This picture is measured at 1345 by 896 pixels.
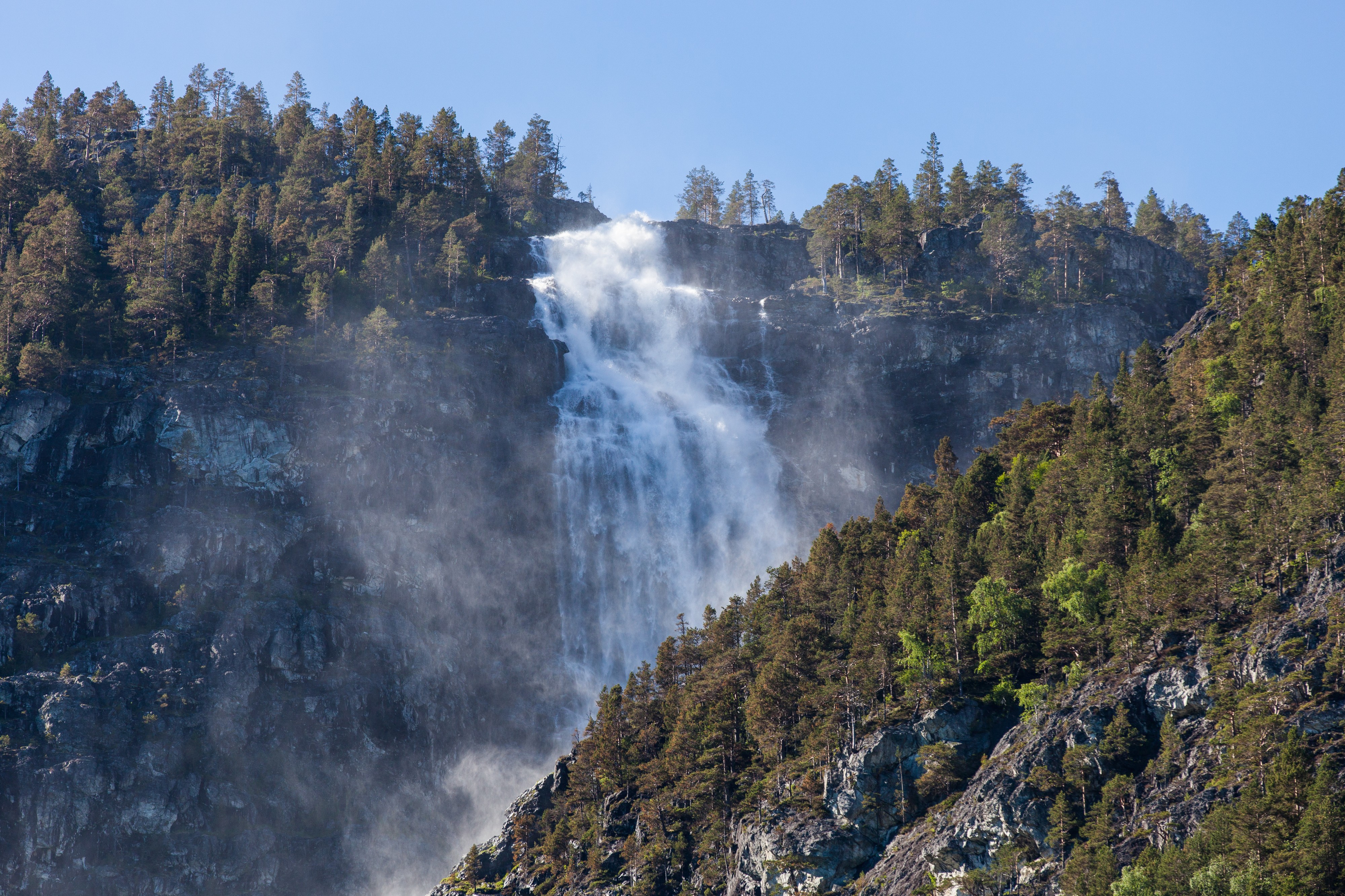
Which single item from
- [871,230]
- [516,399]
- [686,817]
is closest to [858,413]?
[871,230]

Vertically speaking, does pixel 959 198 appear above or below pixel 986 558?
above

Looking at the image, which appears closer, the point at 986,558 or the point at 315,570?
the point at 986,558

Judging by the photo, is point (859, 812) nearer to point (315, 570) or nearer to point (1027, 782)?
point (1027, 782)

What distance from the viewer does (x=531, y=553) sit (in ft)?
373

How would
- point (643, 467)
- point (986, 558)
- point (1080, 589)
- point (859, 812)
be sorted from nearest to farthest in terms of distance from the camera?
1. point (859, 812)
2. point (1080, 589)
3. point (986, 558)
4. point (643, 467)

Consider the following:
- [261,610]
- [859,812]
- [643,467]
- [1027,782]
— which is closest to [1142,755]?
[1027,782]

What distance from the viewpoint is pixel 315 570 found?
104 meters

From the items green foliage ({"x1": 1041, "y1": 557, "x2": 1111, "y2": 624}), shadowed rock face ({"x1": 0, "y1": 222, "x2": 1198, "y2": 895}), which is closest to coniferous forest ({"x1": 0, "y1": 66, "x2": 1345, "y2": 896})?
green foliage ({"x1": 1041, "y1": 557, "x2": 1111, "y2": 624})

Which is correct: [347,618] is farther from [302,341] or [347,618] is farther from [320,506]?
[302,341]

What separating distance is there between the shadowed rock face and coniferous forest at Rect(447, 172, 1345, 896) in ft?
26.7

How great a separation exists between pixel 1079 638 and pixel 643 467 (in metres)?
62.8

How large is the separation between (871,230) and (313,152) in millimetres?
62172

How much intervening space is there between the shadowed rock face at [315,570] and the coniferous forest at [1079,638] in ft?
26.7

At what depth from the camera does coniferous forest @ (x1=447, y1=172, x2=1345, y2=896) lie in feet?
173
